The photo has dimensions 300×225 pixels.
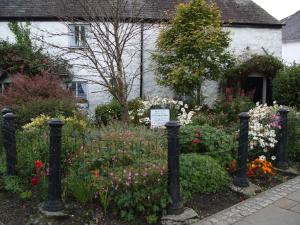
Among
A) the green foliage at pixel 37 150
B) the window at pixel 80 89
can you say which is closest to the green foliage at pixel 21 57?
the window at pixel 80 89

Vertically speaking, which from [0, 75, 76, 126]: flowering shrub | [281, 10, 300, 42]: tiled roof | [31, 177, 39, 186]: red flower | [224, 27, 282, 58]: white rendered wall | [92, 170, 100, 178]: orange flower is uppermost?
[281, 10, 300, 42]: tiled roof

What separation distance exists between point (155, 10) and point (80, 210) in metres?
12.7

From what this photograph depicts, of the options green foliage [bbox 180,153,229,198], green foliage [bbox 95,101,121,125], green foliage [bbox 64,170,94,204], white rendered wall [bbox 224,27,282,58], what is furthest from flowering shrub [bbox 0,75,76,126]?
white rendered wall [bbox 224,27,282,58]

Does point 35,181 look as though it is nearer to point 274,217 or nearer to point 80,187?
point 80,187

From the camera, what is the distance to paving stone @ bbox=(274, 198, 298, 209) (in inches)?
228

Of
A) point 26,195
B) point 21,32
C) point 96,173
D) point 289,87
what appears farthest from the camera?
point 21,32

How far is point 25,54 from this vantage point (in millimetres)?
15195

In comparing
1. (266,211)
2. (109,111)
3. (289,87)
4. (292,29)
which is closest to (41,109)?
(109,111)

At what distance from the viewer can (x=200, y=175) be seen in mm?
6020

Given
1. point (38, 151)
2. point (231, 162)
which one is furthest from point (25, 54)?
point (231, 162)

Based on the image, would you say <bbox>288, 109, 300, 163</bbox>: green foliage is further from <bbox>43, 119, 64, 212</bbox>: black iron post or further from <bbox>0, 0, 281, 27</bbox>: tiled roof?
<bbox>0, 0, 281, 27</bbox>: tiled roof

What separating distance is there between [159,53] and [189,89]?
5.97 ft

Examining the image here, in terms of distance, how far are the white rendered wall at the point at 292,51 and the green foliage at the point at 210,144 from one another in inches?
833

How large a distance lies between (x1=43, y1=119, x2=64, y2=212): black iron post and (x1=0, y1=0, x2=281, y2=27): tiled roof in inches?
375
